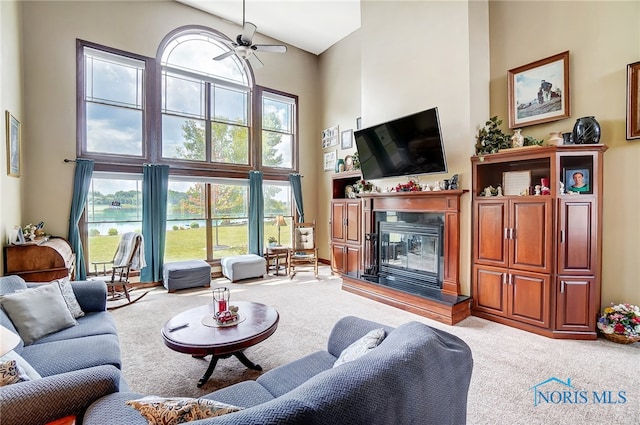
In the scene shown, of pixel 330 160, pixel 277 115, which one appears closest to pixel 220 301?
pixel 330 160

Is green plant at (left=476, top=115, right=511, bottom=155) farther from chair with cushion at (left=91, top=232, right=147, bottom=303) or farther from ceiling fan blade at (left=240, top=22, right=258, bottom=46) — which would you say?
chair with cushion at (left=91, top=232, right=147, bottom=303)

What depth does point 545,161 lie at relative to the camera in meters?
3.42

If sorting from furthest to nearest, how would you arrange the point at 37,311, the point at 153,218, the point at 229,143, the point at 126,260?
the point at 229,143 → the point at 153,218 → the point at 126,260 → the point at 37,311

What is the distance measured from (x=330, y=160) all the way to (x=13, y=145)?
5.30m

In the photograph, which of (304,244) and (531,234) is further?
(304,244)

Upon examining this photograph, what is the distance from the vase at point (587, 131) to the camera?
9.77 ft

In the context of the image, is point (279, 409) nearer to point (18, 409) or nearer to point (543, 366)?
point (18, 409)

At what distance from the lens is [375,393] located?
2.96 feet

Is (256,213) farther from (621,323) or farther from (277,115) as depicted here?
(621,323)

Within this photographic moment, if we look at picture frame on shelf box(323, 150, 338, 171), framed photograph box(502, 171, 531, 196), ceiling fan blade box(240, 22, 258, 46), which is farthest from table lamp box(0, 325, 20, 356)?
picture frame on shelf box(323, 150, 338, 171)

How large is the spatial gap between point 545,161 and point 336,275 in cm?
397

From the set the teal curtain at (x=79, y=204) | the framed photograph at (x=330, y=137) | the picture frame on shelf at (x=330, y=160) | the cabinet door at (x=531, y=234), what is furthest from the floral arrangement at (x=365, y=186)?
the teal curtain at (x=79, y=204)

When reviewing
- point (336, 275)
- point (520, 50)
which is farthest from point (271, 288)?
point (520, 50)

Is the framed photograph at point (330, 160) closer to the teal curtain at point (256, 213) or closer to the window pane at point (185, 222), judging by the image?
the teal curtain at point (256, 213)
